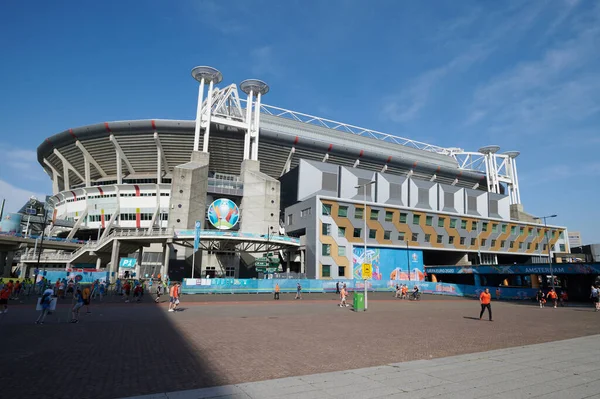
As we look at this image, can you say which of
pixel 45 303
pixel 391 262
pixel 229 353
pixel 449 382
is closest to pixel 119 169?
pixel 391 262

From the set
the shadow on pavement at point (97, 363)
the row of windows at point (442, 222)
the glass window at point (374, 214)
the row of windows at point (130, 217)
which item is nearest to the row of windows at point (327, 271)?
the row of windows at point (442, 222)

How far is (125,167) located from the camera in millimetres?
73188

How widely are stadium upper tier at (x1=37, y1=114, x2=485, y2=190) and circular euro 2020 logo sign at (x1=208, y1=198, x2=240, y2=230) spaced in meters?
17.1

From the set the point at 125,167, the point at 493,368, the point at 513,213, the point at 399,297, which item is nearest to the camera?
the point at 493,368

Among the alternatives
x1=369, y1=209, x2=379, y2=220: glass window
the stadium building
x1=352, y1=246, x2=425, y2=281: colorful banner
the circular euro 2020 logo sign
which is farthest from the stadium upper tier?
x1=352, y1=246, x2=425, y2=281: colorful banner

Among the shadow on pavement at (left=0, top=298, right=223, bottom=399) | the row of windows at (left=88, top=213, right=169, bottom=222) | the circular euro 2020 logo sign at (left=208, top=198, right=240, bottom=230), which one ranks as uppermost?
the row of windows at (left=88, top=213, right=169, bottom=222)

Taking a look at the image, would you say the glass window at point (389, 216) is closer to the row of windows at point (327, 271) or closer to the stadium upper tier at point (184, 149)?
the row of windows at point (327, 271)

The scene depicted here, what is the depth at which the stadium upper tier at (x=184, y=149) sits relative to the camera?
213 feet

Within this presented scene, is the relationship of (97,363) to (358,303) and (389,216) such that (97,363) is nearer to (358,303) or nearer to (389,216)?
(358,303)

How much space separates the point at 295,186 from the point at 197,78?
29104mm

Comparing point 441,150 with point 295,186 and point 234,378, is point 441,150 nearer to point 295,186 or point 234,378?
point 295,186

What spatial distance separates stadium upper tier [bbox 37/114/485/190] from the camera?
6481 cm

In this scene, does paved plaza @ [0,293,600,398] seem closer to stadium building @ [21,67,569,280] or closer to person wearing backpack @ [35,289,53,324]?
person wearing backpack @ [35,289,53,324]

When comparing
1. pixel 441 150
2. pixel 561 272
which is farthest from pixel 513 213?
pixel 561 272
